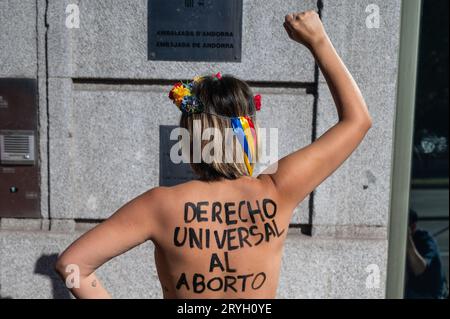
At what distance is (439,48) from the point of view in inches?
239

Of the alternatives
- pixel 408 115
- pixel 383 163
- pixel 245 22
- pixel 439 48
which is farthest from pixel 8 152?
pixel 439 48

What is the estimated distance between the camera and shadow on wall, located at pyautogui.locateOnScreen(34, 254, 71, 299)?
14.1 ft

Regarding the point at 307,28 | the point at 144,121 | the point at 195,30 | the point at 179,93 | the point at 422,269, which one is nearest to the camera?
the point at 307,28

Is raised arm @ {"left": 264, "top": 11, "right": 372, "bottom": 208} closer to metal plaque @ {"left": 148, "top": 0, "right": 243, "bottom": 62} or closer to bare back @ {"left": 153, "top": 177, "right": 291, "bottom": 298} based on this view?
bare back @ {"left": 153, "top": 177, "right": 291, "bottom": 298}

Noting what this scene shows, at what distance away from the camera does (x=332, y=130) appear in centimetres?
199

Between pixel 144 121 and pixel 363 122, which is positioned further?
pixel 144 121

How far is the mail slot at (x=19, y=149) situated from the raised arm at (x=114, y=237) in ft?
8.52

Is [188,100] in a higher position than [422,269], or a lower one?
higher

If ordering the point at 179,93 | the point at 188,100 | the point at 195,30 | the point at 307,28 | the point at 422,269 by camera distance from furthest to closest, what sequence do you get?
the point at 422,269, the point at 195,30, the point at 179,93, the point at 188,100, the point at 307,28

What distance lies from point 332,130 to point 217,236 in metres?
0.66

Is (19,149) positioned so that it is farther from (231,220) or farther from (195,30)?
(231,220)

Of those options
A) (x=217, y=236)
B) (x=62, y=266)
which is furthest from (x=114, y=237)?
(x=217, y=236)

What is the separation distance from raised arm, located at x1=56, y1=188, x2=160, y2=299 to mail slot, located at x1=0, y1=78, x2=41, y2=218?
260 cm

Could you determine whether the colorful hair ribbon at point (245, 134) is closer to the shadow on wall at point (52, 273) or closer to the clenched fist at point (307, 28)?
the clenched fist at point (307, 28)
